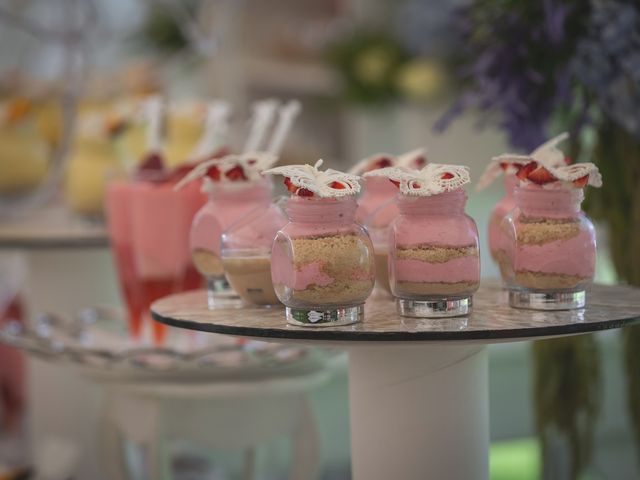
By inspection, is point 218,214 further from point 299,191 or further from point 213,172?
point 299,191

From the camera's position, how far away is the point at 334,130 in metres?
3.45

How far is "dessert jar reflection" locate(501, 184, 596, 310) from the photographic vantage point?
39.6 inches

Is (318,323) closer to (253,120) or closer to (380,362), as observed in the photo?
(380,362)

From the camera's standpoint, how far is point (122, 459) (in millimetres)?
1619

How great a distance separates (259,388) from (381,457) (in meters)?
0.44

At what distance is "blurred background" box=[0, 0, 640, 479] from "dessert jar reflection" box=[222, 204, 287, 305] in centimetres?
39

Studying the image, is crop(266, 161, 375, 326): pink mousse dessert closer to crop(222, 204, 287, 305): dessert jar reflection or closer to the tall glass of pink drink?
crop(222, 204, 287, 305): dessert jar reflection

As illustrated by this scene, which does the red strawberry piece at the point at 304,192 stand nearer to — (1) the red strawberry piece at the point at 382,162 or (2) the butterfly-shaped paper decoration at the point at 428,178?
(2) the butterfly-shaped paper decoration at the point at 428,178

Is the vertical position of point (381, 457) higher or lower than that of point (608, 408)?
higher

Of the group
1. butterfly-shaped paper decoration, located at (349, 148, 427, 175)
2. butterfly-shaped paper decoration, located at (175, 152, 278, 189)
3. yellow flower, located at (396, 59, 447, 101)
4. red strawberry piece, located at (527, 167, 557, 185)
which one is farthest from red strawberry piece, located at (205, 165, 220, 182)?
yellow flower, located at (396, 59, 447, 101)

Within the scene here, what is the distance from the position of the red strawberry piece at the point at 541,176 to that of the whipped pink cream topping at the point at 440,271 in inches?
3.9

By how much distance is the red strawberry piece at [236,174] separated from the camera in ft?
3.97

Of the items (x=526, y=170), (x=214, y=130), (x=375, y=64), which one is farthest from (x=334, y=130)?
(x=526, y=170)

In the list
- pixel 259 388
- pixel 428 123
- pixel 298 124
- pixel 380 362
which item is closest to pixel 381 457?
pixel 380 362
